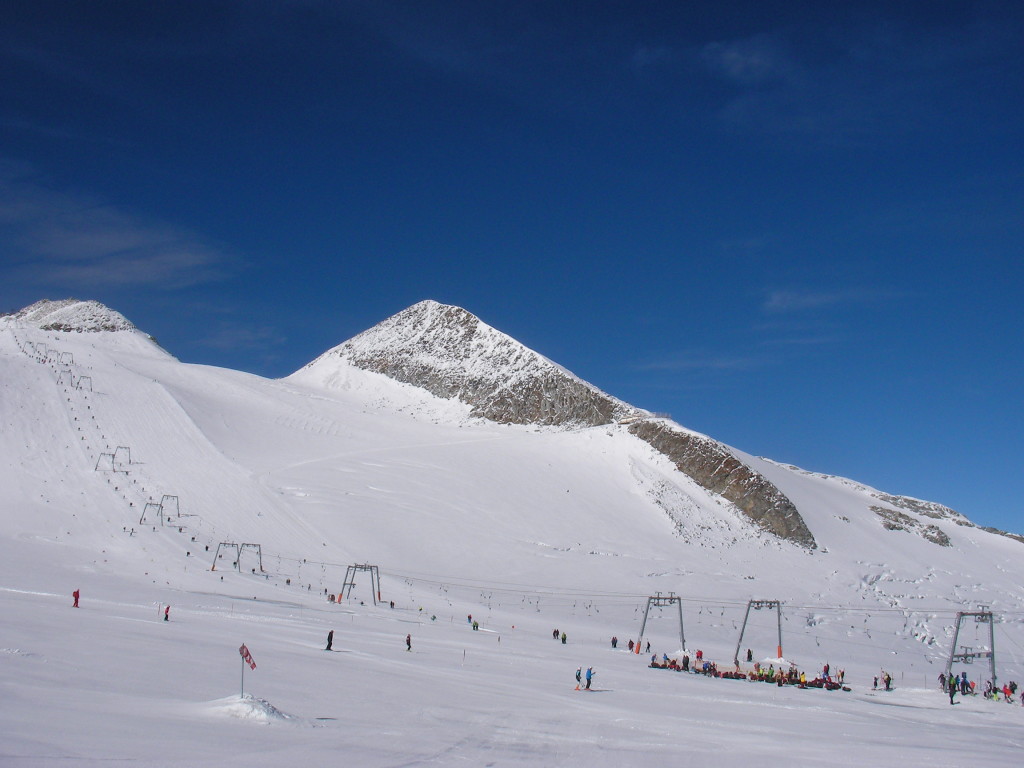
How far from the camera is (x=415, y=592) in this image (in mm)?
43688

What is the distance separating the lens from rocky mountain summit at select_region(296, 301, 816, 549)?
Answer: 243ft

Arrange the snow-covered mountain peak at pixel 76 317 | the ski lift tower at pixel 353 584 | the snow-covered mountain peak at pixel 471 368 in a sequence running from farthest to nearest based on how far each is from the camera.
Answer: the snow-covered mountain peak at pixel 76 317
the snow-covered mountain peak at pixel 471 368
the ski lift tower at pixel 353 584

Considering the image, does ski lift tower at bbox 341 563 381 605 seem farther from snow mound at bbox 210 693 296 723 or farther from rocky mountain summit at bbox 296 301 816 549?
rocky mountain summit at bbox 296 301 816 549

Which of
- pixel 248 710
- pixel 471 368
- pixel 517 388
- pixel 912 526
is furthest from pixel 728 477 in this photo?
pixel 248 710

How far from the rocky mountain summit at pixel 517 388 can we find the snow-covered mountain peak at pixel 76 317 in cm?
3373

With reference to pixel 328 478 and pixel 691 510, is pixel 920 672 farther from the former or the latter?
pixel 328 478

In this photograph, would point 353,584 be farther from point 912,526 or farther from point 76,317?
point 76,317

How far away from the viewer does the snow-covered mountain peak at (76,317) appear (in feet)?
414

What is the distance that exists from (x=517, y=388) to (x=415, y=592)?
60.7m

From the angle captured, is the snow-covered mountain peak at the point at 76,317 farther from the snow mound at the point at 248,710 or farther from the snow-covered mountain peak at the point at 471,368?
the snow mound at the point at 248,710

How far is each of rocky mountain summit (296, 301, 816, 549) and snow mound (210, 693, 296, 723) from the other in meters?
63.1

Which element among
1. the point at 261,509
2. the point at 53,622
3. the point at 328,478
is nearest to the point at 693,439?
the point at 328,478

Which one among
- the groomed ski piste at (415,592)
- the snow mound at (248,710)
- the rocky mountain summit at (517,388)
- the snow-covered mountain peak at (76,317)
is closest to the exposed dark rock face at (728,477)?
the rocky mountain summit at (517,388)

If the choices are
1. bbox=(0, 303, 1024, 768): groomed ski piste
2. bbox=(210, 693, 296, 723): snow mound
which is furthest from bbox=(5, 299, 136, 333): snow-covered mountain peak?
bbox=(210, 693, 296, 723): snow mound
